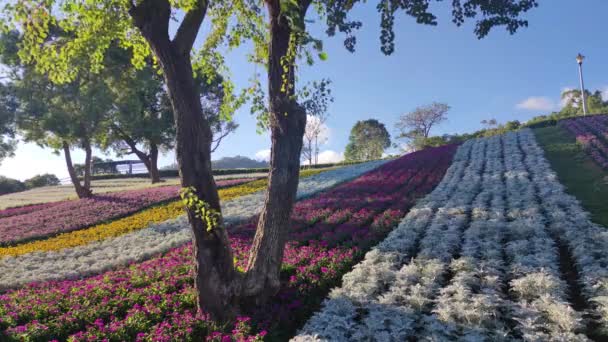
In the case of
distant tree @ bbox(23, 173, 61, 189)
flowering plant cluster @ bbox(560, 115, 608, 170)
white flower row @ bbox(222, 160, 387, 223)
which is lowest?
white flower row @ bbox(222, 160, 387, 223)

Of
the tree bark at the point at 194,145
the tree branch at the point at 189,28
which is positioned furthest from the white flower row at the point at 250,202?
the tree branch at the point at 189,28

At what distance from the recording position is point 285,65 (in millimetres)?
6219

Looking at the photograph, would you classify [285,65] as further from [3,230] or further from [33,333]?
[3,230]

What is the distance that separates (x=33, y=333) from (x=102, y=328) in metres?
1.27


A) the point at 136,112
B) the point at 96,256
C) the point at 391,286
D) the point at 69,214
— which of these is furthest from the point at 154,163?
the point at 391,286

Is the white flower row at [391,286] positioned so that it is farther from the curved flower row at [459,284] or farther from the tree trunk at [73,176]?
the tree trunk at [73,176]

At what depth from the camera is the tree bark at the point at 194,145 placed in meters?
5.95

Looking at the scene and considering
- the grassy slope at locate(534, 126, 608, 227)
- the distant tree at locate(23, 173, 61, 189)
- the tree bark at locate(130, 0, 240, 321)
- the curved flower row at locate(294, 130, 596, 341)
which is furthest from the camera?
the distant tree at locate(23, 173, 61, 189)

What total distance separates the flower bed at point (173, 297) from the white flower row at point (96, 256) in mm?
1168

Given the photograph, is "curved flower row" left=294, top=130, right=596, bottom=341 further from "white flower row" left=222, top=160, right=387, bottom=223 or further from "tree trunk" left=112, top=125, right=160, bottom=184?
"tree trunk" left=112, top=125, right=160, bottom=184

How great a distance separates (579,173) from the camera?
58.2ft

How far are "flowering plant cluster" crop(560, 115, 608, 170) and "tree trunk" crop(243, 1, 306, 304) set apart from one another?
1751 cm

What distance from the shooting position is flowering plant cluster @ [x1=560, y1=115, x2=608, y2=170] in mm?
19453

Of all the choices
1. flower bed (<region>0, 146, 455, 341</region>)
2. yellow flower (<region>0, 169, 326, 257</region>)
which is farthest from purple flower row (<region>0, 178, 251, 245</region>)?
flower bed (<region>0, 146, 455, 341</region>)
